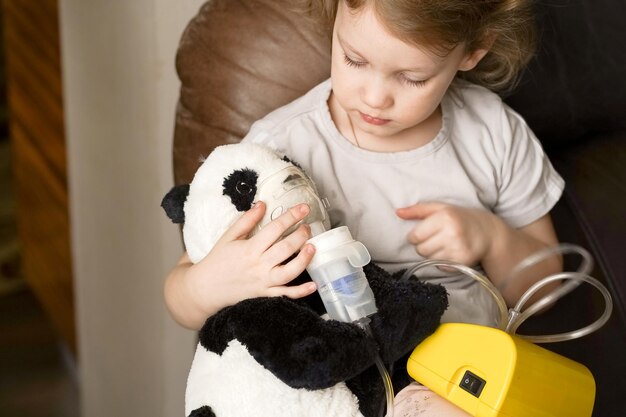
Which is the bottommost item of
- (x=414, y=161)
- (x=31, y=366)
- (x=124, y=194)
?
(x=31, y=366)

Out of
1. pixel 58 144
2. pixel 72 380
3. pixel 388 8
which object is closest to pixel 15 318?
pixel 72 380

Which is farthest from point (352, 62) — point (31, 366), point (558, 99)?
point (31, 366)

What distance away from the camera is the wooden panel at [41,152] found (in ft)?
7.28

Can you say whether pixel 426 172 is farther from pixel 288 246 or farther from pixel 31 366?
pixel 31 366

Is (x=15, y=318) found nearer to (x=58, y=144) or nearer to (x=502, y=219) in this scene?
(x=58, y=144)

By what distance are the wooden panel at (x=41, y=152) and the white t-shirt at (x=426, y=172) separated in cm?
112

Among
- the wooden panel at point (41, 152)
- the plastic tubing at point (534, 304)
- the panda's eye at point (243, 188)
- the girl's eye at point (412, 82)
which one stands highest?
the girl's eye at point (412, 82)

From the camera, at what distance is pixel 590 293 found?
133 cm

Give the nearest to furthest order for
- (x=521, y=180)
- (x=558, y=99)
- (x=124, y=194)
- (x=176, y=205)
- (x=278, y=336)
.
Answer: (x=278, y=336) < (x=176, y=205) < (x=521, y=180) < (x=558, y=99) < (x=124, y=194)

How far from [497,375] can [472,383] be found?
0.09 feet

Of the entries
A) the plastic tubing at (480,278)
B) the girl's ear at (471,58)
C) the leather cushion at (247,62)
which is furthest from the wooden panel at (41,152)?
the plastic tubing at (480,278)

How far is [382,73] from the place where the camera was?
104 cm

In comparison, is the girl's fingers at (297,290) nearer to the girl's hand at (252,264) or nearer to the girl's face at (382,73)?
the girl's hand at (252,264)

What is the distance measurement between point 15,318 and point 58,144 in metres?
0.67
